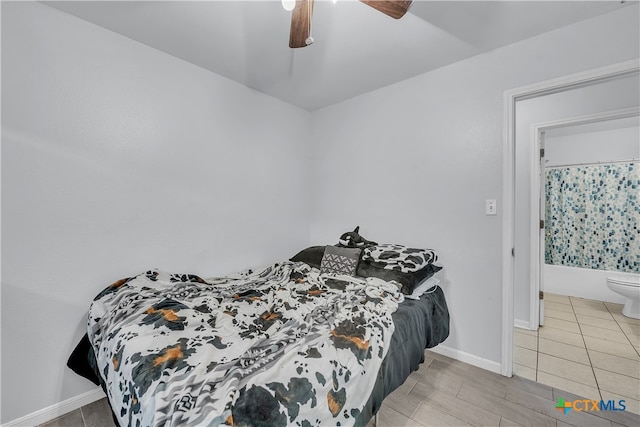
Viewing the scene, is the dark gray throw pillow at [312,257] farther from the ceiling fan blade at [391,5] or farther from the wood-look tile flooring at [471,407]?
the ceiling fan blade at [391,5]

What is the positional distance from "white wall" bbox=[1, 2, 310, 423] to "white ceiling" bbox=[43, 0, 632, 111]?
220 mm

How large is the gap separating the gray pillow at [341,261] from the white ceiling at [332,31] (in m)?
1.53

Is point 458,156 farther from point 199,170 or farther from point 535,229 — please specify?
point 199,170

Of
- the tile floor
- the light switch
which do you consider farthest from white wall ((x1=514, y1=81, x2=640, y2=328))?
the light switch

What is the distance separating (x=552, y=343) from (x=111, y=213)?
3.77 meters

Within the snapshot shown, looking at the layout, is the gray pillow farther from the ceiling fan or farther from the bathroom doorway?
the ceiling fan

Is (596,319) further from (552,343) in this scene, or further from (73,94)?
(73,94)

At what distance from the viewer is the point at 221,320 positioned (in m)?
1.49

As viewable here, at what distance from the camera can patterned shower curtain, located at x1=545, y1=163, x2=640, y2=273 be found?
11.6ft

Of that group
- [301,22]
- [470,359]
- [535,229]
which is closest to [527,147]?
[535,229]

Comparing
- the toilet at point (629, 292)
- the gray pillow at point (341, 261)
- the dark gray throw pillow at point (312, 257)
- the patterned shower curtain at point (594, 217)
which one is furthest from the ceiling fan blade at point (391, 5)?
the patterned shower curtain at point (594, 217)

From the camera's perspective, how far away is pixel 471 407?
1696mm

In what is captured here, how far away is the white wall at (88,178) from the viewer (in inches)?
60.7

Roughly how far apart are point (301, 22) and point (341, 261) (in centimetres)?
167
